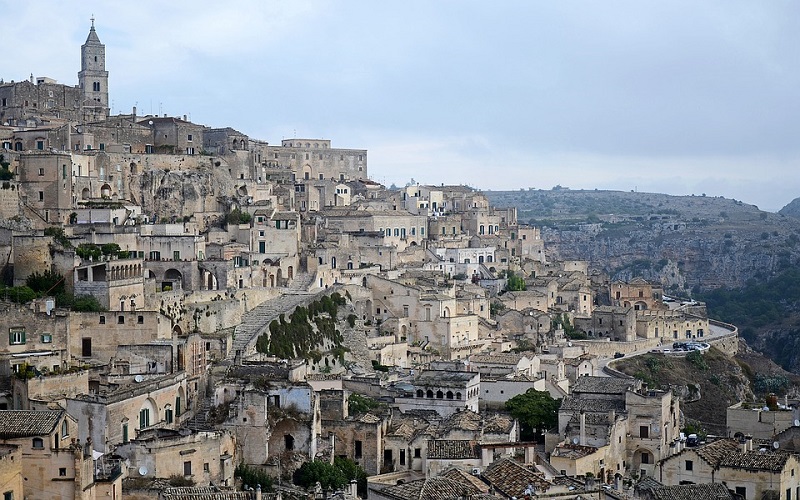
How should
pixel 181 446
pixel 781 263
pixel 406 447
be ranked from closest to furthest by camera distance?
pixel 181 446 < pixel 406 447 < pixel 781 263

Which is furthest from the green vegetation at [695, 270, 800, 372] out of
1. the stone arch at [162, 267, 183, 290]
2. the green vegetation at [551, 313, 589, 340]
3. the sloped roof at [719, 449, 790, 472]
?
the sloped roof at [719, 449, 790, 472]

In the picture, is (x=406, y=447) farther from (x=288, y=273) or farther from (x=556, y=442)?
(x=288, y=273)

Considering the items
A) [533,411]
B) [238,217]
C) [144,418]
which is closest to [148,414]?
[144,418]

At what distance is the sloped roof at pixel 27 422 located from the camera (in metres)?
34.8

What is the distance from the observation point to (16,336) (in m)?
44.5

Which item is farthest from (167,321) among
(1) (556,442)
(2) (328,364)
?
(1) (556,442)

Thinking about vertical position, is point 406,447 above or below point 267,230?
below

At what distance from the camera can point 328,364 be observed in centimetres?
5772

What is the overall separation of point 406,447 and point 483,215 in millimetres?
47680

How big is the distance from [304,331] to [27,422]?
76.2 ft

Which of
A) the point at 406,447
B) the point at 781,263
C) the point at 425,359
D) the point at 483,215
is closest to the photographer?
the point at 406,447

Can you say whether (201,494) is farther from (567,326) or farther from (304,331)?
(567,326)

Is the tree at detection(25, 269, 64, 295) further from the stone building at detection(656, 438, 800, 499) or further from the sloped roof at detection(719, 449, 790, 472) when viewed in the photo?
the sloped roof at detection(719, 449, 790, 472)

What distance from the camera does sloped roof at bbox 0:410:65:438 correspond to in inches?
1371
